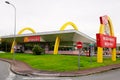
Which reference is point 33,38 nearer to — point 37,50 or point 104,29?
point 37,50

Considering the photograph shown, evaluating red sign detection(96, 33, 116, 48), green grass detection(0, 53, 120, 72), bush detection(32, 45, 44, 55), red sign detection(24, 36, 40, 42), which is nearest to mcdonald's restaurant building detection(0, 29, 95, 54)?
red sign detection(24, 36, 40, 42)

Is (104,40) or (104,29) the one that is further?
(104,29)

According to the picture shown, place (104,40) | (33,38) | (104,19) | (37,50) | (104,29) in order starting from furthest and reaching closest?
(33,38) < (37,50) < (104,29) < (104,19) < (104,40)

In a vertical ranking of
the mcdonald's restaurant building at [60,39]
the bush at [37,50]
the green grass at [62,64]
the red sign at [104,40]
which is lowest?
the green grass at [62,64]

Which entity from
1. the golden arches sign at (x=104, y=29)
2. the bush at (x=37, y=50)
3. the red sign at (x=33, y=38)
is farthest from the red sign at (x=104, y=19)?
the red sign at (x=33, y=38)

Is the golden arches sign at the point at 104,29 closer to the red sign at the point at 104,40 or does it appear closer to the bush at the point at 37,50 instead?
the red sign at the point at 104,40

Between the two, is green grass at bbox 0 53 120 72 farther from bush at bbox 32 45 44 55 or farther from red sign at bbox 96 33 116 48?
bush at bbox 32 45 44 55

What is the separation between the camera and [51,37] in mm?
66938

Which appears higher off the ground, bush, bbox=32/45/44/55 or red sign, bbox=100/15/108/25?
red sign, bbox=100/15/108/25

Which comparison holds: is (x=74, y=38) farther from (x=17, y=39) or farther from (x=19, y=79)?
(x=19, y=79)

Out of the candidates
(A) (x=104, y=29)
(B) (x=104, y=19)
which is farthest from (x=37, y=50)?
(B) (x=104, y=19)

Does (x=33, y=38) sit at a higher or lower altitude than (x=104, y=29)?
higher

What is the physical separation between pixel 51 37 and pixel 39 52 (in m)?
11.8

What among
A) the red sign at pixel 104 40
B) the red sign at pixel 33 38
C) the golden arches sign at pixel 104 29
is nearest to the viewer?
the red sign at pixel 104 40
